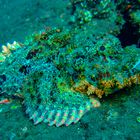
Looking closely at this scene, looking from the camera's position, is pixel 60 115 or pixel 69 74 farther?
pixel 69 74

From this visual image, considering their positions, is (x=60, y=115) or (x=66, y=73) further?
(x=66, y=73)

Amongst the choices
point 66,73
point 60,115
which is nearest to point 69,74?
point 66,73

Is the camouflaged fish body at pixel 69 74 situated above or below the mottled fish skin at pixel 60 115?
above

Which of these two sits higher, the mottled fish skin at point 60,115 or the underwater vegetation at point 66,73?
the underwater vegetation at point 66,73

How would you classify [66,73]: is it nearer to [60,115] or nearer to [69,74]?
[69,74]

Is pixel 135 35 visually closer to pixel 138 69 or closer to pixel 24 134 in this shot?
pixel 138 69

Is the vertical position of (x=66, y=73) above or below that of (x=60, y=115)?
above
